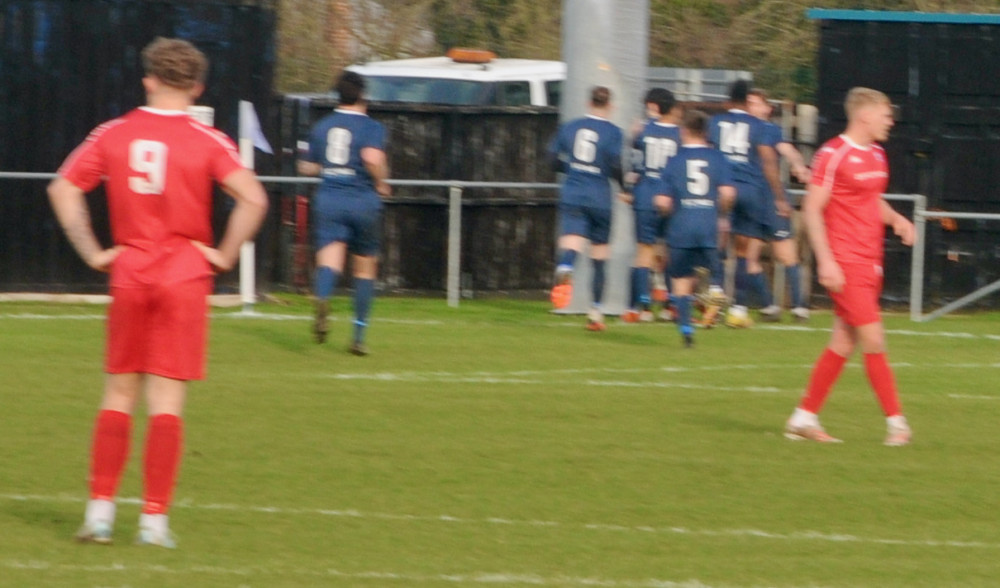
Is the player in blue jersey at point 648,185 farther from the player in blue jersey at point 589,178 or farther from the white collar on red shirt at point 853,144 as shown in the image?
the white collar on red shirt at point 853,144

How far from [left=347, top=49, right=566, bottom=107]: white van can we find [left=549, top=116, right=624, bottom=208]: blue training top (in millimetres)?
6214

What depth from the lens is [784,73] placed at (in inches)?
1093

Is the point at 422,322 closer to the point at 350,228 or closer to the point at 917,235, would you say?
the point at 350,228

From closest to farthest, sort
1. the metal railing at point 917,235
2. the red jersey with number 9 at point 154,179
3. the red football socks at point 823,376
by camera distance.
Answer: the red jersey with number 9 at point 154,179, the red football socks at point 823,376, the metal railing at point 917,235

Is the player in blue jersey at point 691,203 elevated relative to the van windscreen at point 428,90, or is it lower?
lower

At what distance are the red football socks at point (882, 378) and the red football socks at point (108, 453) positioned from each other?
3868mm

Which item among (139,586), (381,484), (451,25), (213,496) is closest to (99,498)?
(139,586)

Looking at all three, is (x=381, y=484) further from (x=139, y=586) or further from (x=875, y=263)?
(x=875, y=263)

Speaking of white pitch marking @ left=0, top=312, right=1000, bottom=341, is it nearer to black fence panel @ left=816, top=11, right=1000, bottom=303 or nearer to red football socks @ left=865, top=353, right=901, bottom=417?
black fence panel @ left=816, top=11, right=1000, bottom=303

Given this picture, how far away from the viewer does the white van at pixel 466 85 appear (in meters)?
19.9

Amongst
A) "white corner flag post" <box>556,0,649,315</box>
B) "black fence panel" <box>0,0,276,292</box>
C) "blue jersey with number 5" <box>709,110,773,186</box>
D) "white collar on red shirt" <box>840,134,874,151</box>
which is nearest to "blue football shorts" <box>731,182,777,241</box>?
"blue jersey with number 5" <box>709,110,773,186</box>

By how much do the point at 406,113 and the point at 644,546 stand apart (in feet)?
37.8

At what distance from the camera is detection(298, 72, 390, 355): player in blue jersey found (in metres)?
11.6

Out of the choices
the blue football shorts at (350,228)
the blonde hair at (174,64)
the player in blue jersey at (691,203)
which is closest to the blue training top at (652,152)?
the player in blue jersey at (691,203)
